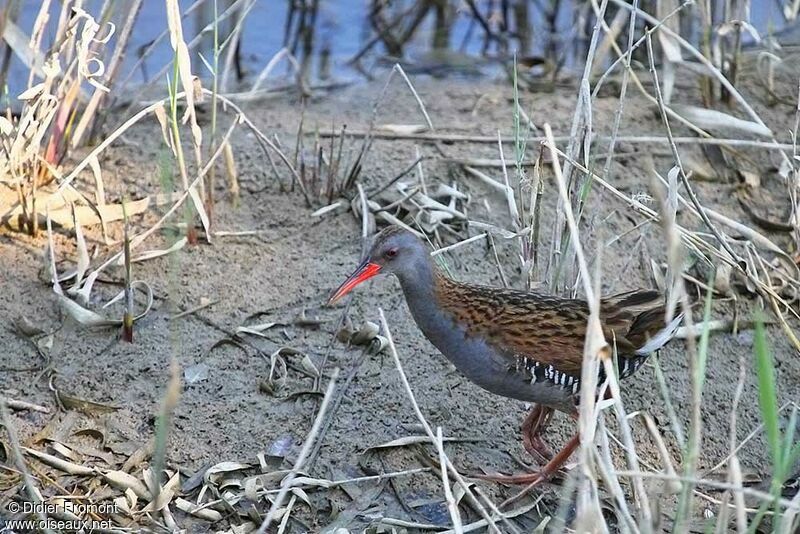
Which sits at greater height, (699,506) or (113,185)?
(113,185)

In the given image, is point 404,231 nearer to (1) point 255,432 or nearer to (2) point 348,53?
(1) point 255,432

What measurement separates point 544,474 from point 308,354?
38.0 inches

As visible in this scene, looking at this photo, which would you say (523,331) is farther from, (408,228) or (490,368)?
(408,228)

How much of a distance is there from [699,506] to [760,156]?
2285 mm

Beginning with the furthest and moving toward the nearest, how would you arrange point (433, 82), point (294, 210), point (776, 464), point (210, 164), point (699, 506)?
point (433, 82)
point (294, 210)
point (210, 164)
point (699, 506)
point (776, 464)

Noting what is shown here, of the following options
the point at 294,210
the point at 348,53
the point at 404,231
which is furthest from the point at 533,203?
the point at 348,53

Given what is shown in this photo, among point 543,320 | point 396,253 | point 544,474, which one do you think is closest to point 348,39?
point 396,253

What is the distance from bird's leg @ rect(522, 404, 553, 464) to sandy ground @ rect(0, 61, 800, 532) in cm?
7

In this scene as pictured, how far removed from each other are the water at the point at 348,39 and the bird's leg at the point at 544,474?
12.2ft

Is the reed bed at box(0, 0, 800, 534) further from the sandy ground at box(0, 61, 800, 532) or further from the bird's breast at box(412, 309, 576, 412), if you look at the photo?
the bird's breast at box(412, 309, 576, 412)

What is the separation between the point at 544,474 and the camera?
12.0ft

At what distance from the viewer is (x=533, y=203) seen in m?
3.95

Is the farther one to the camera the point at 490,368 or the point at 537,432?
the point at 537,432

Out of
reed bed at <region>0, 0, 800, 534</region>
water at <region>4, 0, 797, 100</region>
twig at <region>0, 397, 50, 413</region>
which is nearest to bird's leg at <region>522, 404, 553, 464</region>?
reed bed at <region>0, 0, 800, 534</region>
